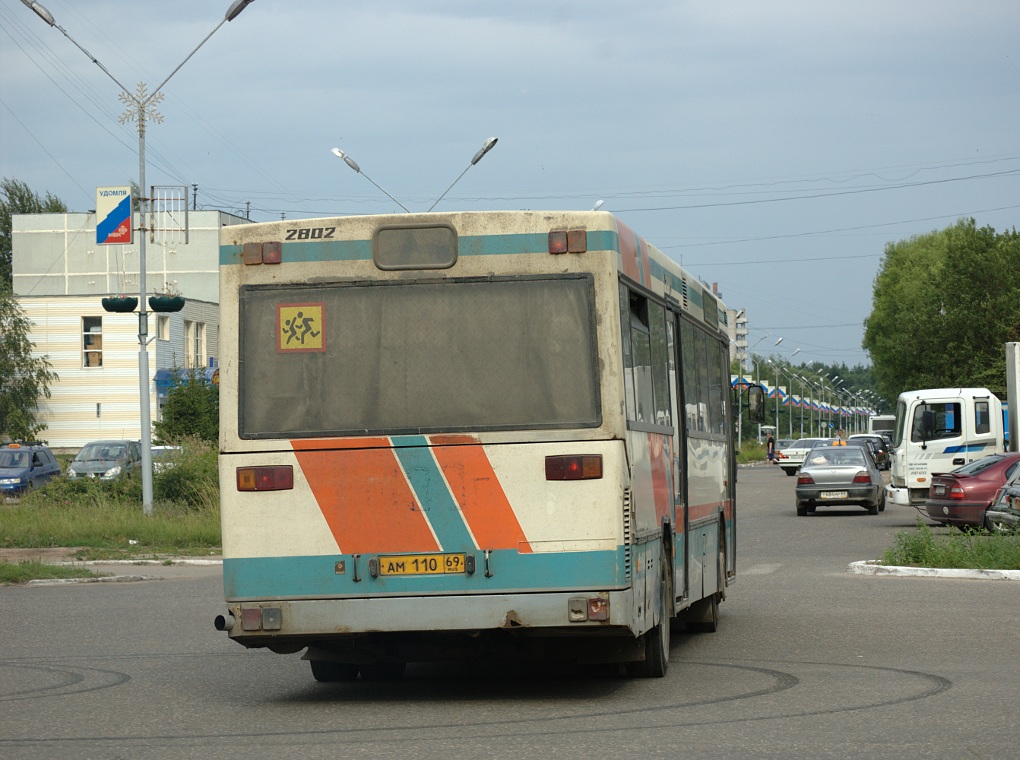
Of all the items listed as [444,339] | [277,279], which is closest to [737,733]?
[444,339]

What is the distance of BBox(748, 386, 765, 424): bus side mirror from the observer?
1634 centimetres

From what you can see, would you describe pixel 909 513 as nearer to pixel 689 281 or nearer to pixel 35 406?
pixel 689 281

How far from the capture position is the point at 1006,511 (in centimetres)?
2227

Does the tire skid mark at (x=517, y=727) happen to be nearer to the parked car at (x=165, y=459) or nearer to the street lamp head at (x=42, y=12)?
the street lamp head at (x=42, y=12)

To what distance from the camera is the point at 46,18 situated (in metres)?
27.3

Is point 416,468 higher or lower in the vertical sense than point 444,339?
lower

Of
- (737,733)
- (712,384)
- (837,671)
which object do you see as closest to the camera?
(737,733)

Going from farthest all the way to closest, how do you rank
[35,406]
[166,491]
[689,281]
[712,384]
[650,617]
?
[35,406], [166,491], [712,384], [689,281], [650,617]

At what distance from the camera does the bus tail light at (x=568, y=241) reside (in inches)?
376

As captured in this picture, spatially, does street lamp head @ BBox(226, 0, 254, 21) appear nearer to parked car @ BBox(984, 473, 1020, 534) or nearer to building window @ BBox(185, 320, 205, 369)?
parked car @ BBox(984, 473, 1020, 534)

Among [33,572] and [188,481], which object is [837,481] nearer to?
[188,481]

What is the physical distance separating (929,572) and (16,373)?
5891 centimetres

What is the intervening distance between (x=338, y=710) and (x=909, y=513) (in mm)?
31110

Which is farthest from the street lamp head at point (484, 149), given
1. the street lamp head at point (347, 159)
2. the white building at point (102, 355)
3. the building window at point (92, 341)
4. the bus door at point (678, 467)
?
the building window at point (92, 341)
